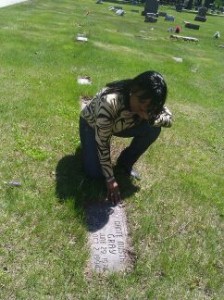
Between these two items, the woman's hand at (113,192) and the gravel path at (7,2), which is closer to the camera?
the woman's hand at (113,192)

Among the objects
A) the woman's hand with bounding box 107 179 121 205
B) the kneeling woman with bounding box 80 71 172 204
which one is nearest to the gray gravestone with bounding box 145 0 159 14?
the kneeling woman with bounding box 80 71 172 204

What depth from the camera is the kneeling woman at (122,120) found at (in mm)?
3984

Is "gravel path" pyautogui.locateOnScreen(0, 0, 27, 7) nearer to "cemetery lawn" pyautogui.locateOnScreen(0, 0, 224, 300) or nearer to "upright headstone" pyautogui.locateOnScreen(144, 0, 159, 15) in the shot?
"upright headstone" pyautogui.locateOnScreen(144, 0, 159, 15)

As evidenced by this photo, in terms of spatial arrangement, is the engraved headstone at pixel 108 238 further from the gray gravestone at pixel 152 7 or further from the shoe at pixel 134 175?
the gray gravestone at pixel 152 7

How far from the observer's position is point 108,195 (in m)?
4.62

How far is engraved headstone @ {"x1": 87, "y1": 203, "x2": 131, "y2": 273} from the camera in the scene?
12.6 feet

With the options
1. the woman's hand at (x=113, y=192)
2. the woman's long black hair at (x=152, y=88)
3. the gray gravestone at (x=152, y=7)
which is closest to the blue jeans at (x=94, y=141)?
the woman's hand at (x=113, y=192)

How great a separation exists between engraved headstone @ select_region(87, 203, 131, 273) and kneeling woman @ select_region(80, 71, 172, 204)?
0.65 feet

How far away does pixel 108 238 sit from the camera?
414 centimetres

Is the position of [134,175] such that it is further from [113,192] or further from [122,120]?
[122,120]

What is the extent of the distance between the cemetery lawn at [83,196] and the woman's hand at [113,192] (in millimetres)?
156

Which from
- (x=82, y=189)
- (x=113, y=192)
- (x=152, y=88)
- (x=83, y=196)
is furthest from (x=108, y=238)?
(x=152, y=88)

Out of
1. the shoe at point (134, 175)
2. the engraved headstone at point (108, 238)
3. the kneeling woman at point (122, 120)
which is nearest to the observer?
the engraved headstone at point (108, 238)

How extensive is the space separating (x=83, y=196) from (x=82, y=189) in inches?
5.7
